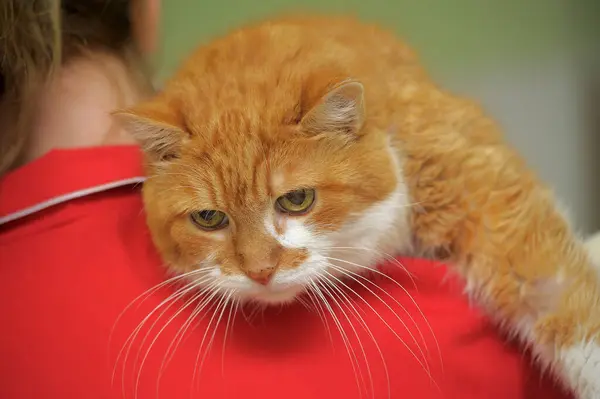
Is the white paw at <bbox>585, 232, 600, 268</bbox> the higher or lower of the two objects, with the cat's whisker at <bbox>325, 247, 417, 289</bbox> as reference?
lower

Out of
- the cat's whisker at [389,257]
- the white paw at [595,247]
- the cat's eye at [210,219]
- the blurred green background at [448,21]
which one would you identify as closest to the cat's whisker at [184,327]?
the cat's eye at [210,219]

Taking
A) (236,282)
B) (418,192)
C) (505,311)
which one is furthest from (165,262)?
(505,311)

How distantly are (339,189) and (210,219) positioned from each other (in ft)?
0.69

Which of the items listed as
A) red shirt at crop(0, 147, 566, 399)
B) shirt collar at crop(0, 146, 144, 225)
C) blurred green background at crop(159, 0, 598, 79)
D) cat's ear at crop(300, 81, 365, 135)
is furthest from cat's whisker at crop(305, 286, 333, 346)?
blurred green background at crop(159, 0, 598, 79)

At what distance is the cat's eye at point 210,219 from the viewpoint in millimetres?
939

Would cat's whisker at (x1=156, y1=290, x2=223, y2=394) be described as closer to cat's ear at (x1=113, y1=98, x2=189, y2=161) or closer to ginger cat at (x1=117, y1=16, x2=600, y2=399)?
ginger cat at (x1=117, y1=16, x2=600, y2=399)

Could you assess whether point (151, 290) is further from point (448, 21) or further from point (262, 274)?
point (448, 21)

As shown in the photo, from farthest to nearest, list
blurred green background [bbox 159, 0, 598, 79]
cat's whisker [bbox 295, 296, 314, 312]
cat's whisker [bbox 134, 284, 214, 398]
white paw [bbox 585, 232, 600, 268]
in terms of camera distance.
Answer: blurred green background [bbox 159, 0, 598, 79]
white paw [bbox 585, 232, 600, 268]
cat's whisker [bbox 295, 296, 314, 312]
cat's whisker [bbox 134, 284, 214, 398]

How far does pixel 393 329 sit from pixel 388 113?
0.36 meters

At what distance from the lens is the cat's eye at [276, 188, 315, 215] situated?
2.97 ft

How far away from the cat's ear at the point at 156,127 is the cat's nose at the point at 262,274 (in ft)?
0.77

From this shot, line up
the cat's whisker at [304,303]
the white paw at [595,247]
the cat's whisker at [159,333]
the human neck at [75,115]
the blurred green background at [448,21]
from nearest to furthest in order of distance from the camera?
the cat's whisker at [159,333] < the cat's whisker at [304,303] < the human neck at [75,115] < the white paw at [595,247] < the blurred green background at [448,21]

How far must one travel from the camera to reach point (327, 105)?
871 millimetres

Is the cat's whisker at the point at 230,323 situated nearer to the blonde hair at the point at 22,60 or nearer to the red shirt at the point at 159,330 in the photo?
the red shirt at the point at 159,330
